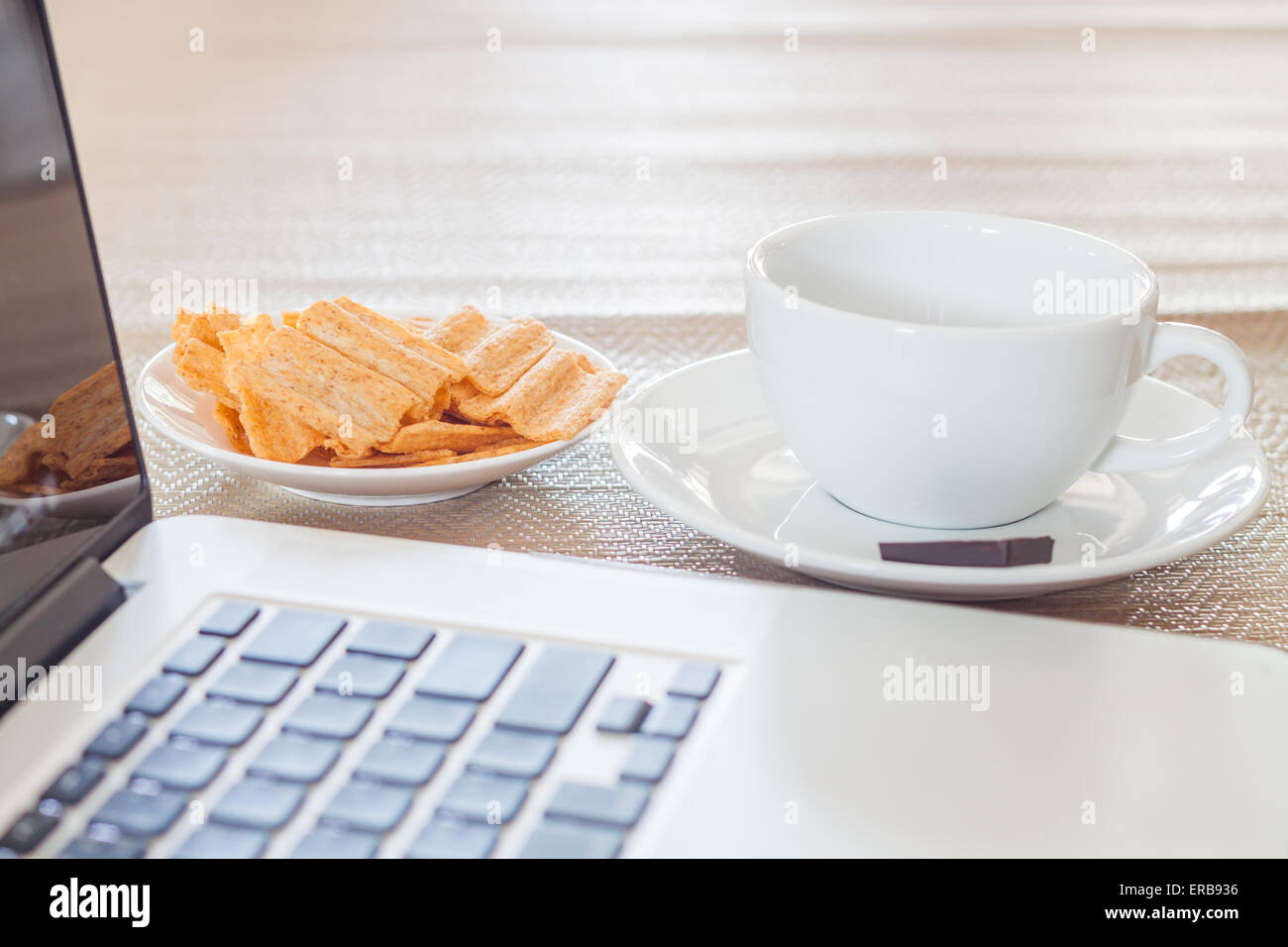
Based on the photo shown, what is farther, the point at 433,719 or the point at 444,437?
the point at 444,437

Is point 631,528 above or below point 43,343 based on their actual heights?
below

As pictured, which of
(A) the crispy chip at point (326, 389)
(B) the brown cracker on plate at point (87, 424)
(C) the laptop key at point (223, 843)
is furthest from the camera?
(A) the crispy chip at point (326, 389)

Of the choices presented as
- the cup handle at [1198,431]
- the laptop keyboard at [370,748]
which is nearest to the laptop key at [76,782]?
the laptop keyboard at [370,748]

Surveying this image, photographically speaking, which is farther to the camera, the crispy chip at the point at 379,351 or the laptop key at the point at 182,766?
the crispy chip at the point at 379,351

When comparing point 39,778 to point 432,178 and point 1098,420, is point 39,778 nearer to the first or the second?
point 1098,420

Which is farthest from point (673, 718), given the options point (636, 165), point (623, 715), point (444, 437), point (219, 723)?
point (636, 165)

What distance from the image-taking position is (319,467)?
18.2 inches

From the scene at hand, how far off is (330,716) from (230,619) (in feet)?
0.20

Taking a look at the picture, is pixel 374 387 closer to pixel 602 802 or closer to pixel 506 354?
pixel 506 354

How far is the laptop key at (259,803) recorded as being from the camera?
27cm

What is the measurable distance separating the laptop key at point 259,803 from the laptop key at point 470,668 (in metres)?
0.05

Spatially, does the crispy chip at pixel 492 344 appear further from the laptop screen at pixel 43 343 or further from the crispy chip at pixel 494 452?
the laptop screen at pixel 43 343

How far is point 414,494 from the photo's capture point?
483mm
